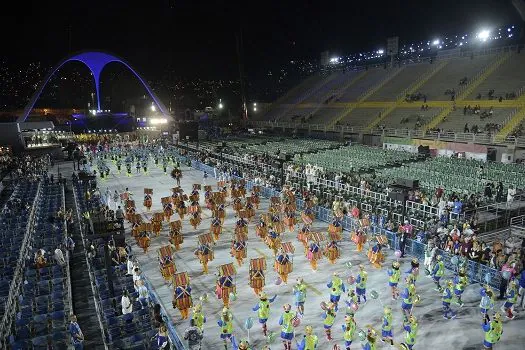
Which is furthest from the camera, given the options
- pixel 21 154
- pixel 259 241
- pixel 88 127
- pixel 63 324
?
pixel 88 127

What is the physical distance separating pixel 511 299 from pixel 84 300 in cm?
1352

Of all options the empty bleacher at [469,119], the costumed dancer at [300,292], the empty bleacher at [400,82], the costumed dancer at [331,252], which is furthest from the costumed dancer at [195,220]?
the empty bleacher at [400,82]

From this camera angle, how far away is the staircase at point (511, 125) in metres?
33.0

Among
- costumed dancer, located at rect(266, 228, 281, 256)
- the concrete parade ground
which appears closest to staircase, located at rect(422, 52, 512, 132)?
the concrete parade ground

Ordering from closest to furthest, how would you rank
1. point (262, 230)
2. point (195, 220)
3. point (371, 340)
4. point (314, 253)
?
1. point (371, 340)
2. point (314, 253)
3. point (262, 230)
4. point (195, 220)

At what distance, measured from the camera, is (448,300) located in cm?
1186

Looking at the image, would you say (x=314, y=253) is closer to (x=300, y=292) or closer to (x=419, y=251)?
(x=300, y=292)

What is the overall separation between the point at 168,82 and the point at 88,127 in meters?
41.5

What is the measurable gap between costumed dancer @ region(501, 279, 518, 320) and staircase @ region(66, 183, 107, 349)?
11.3 meters

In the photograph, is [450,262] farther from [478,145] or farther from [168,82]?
[168,82]

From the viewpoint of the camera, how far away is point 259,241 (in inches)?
774

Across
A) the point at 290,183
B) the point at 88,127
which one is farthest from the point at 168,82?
the point at 290,183

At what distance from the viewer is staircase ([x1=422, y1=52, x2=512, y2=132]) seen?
41781mm

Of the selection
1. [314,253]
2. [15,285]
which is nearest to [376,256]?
[314,253]
